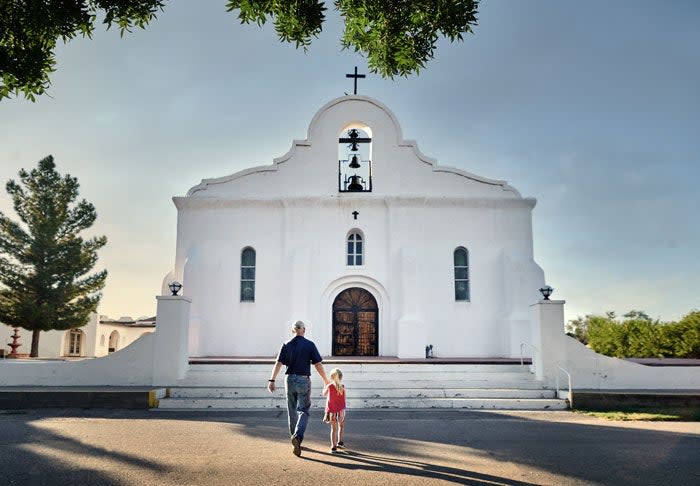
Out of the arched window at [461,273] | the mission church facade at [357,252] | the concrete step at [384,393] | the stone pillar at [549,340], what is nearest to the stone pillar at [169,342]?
the concrete step at [384,393]

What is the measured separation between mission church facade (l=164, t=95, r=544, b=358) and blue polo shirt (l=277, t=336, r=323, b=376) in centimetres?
1071

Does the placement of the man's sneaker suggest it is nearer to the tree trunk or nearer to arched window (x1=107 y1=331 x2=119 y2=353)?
the tree trunk

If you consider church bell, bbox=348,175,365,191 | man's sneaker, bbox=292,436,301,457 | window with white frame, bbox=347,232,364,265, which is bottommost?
man's sneaker, bbox=292,436,301,457

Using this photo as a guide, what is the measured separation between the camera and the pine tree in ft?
86.3

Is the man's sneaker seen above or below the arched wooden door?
below

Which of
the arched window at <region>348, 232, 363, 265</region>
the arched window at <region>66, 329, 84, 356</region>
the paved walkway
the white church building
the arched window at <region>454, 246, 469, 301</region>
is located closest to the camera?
the paved walkway

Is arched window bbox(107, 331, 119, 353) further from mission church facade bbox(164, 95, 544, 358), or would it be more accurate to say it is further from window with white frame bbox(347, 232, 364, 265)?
window with white frame bbox(347, 232, 364, 265)

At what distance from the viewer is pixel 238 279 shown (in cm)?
1988

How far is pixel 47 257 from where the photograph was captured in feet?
88.9

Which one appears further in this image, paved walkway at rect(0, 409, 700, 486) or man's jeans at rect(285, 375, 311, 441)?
man's jeans at rect(285, 375, 311, 441)

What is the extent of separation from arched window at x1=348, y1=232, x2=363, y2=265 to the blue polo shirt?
11.8 metres

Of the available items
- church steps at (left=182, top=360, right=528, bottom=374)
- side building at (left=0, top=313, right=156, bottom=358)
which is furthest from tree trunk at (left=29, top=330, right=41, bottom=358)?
church steps at (left=182, top=360, right=528, bottom=374)

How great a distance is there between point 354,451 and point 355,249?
41.1 ft

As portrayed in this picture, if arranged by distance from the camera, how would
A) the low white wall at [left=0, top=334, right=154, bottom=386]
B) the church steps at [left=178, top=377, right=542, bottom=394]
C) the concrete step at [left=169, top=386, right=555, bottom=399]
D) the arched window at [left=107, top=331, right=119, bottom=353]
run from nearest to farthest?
1. the concrete step at [left=169, top=386, right=555, bottom=399]
2. the church steps at [left=178, top=377, right=542, bottom=394]
3. the low white wall at [left=0, top=334, right=154, bottom=386]
4. the arched window at [left=107, top=331, right=119, bottom=353]
